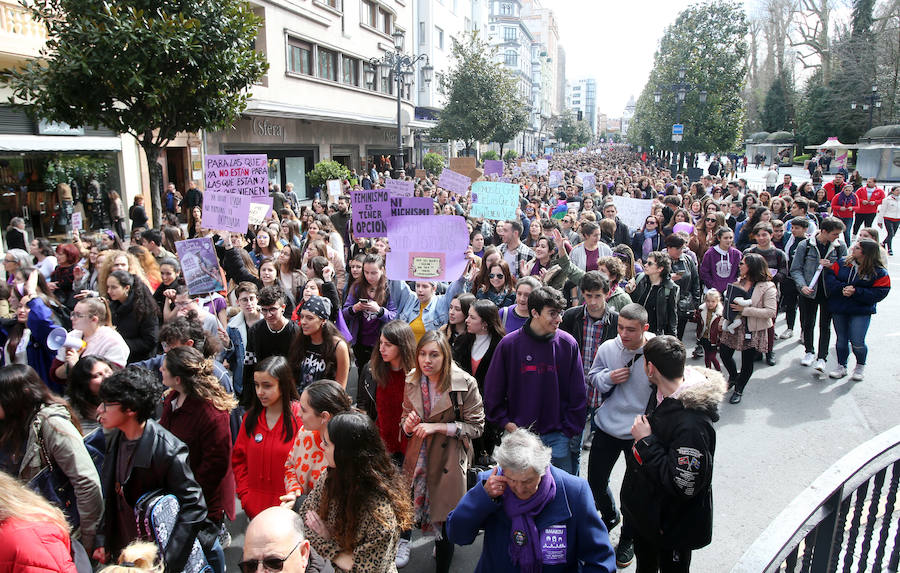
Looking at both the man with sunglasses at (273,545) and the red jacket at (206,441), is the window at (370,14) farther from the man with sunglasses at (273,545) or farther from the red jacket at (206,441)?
the man with sunglasses at (273,545)

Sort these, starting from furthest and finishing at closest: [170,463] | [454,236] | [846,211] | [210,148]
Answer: [210,148], [846,211], [454,236], [170,463]

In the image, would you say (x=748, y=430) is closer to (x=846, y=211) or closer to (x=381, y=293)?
(x=381, y=293)

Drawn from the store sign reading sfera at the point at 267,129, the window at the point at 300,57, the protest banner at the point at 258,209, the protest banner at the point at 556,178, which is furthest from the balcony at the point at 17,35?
the protest banner at the point at 556,178

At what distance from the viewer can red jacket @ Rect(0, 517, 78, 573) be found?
2287 millimetres

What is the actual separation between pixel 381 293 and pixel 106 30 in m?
6.79

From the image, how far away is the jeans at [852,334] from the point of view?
7016 mm

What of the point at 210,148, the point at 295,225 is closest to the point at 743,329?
the point at 295,225

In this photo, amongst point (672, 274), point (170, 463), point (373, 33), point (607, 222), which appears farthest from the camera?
point (373, 33)

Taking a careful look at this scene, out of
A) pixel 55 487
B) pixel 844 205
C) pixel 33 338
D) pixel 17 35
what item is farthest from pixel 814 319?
pixel 17 35

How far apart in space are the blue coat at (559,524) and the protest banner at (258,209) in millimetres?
7334

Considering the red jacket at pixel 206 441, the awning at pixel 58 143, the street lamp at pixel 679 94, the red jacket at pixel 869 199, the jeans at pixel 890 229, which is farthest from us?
the street lamp at pixel 679 94

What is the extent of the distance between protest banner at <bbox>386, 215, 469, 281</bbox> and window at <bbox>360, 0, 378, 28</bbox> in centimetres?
2629

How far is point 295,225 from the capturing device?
9594 mm

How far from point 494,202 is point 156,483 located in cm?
783
